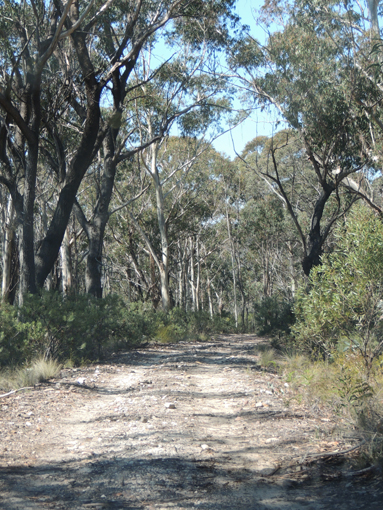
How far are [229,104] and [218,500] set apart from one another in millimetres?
19938

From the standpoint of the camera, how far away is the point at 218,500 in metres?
3.62

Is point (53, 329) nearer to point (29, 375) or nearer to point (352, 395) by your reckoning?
point (29, 375)

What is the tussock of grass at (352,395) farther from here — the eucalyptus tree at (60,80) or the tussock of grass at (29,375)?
the eucalyptus tree at (60,80)

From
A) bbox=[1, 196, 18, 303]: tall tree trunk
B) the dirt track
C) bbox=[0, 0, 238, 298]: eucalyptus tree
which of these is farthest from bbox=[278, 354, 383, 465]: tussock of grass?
bbox=[1, 196, 18, 303]: tall tree trunk

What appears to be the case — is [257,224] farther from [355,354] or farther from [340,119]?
[355,354]

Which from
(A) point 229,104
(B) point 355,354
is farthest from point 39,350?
(A) point 229,104

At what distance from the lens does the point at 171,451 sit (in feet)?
15.0

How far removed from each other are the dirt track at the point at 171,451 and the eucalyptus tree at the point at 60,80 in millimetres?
4214

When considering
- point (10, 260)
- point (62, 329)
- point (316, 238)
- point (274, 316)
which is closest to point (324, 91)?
point (316, 238)

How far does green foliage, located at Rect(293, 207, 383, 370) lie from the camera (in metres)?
6.43

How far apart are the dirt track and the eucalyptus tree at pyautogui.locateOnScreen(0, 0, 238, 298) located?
4214 millimetres

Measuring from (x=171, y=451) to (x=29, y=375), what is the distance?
3.67 meters

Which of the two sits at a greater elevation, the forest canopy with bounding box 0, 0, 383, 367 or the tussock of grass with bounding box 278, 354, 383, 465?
the forest canopy with bounding box 0, 0, 383, 367

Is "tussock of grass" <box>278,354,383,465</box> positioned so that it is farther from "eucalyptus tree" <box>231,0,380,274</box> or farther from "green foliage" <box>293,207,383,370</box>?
"eucalyptus tree" <box>231,0,380,274</box>
